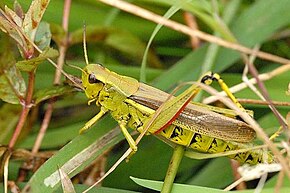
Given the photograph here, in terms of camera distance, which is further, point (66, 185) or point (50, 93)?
point (50, 93)

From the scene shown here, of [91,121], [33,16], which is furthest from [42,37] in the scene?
[91,121]

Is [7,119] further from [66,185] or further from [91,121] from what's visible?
[66,185]

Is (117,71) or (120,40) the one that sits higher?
(120,40)

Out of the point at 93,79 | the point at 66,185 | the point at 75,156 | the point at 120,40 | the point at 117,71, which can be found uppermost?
the point at 120,40

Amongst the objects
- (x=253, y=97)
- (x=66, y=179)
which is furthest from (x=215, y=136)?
(x=66, y=179)

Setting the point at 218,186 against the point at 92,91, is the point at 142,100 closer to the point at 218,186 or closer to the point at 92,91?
the point at 92,91

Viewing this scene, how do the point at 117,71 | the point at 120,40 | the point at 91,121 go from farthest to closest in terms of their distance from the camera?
the point at 120,40 < the point at 117,71 < the point at 91,121

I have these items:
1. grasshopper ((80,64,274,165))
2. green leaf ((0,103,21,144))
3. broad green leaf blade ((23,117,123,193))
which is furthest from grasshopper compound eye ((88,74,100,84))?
green leaf ((0,103,21,144))
